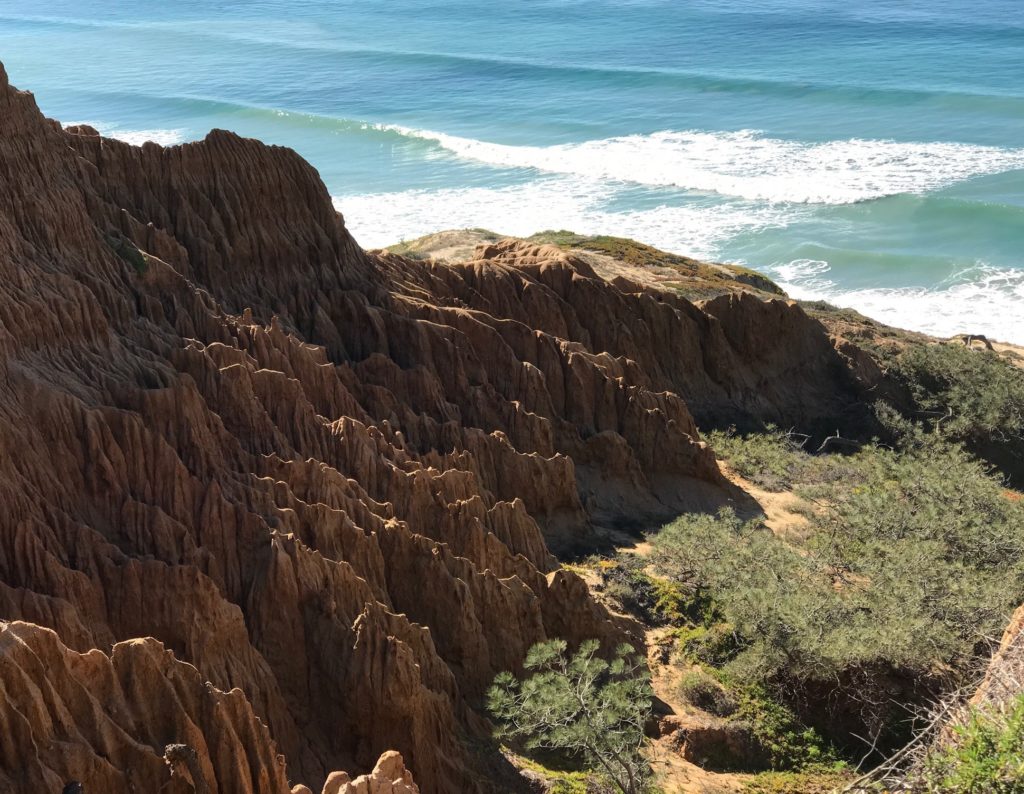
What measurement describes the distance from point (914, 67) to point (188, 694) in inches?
4049

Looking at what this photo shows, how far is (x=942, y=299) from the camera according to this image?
59.8 meters

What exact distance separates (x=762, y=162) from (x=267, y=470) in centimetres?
6842

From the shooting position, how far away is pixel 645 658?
2258cm

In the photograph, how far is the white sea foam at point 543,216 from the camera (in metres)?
70.1

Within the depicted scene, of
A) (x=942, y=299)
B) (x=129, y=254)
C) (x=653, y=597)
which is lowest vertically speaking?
(x=653, y=597)

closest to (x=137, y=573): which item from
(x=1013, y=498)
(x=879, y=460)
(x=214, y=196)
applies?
(x=214, y=196)

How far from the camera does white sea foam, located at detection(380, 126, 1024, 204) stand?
76.2m

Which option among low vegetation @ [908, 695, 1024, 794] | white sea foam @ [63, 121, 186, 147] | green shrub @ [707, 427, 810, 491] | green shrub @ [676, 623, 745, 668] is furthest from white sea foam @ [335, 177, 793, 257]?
low vegetation @ [908, 695, 1024, 794]

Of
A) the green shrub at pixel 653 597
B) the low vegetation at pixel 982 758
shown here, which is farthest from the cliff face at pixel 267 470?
the low vegetation at pixel 982 758

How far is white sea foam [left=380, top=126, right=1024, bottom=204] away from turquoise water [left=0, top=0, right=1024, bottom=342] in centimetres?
23

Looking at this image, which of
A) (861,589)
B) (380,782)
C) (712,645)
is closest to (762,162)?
(861,589)

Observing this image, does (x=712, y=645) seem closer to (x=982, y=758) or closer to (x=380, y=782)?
(x=982, y=758)

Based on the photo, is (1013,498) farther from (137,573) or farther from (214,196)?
(137,573)

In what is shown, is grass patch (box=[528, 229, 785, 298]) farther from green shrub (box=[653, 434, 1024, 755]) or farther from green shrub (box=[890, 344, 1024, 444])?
green shrub (box=[653, 434, 1024, 755])
